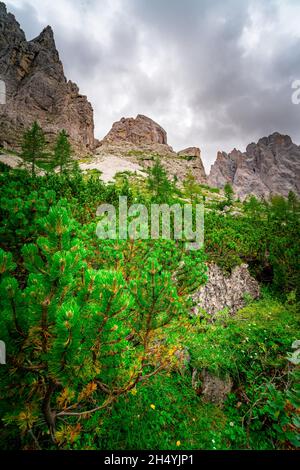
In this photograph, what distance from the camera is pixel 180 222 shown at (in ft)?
29.7

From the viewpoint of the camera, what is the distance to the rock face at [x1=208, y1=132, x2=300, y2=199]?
149500mm

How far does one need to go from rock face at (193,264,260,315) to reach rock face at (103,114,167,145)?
136 metres

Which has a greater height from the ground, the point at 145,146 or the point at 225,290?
the point at 145,146

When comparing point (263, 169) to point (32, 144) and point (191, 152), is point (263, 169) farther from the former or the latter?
point (32, 144)

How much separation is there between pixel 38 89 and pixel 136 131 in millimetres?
58909

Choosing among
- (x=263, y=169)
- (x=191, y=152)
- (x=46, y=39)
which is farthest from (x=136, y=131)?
(x=263, y=169)

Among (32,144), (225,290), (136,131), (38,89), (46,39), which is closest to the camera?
(225,290)

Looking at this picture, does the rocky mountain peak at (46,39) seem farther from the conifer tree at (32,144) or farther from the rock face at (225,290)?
the rock face at (225,290)

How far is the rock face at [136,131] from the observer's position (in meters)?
138

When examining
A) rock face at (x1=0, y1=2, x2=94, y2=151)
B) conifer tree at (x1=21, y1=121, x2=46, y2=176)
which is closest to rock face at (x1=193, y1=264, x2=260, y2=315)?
conifer tree at (x1=21, y1=121, x2=46, y2=176)

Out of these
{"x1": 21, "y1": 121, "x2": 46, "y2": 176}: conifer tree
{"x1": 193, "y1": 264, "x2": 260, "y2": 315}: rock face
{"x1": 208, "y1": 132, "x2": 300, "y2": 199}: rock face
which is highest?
{"x1": 208, "y1": 132, "x2": 300, "y2": 199}: rock face

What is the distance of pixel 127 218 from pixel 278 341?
4665 millimetres

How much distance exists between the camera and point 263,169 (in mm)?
156750

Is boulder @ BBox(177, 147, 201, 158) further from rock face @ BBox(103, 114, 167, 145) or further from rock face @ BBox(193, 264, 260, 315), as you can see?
rock face @ BBox(193, 264, 260, 315)
